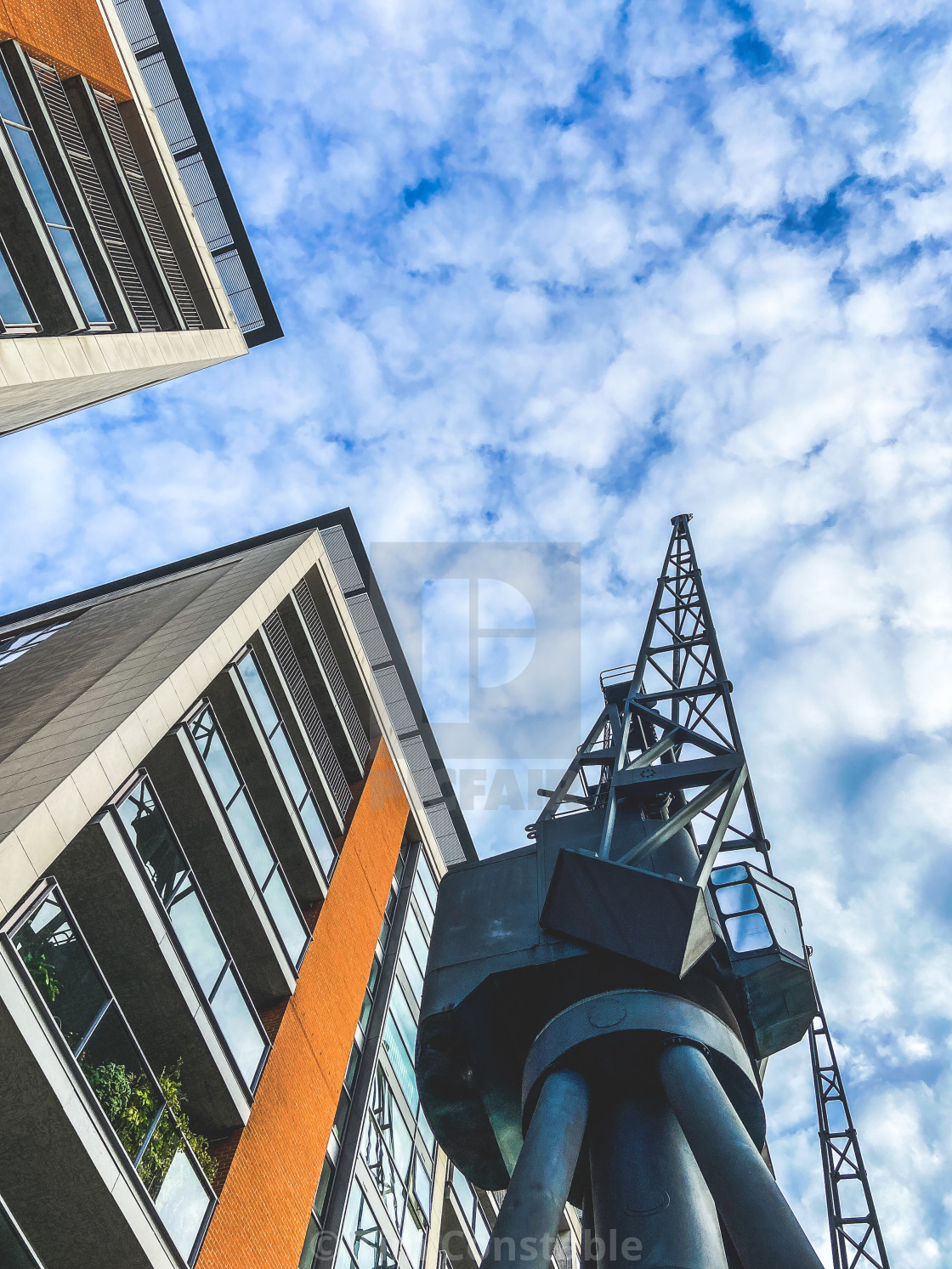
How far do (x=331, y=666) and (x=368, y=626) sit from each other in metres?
6.63

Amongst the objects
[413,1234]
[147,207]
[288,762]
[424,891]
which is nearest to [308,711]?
[288,762]

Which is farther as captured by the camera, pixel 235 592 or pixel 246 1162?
pixel 235 592

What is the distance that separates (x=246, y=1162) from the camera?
47.6 feet

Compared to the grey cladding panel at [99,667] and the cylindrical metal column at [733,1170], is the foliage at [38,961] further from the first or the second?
the cylindrical metal column at [733,1170]

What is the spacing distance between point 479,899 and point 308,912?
10.6 m

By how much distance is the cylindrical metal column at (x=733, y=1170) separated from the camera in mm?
5895

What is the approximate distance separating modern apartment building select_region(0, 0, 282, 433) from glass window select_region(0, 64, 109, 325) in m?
0.03

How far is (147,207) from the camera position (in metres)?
20.4

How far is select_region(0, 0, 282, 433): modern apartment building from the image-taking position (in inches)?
592

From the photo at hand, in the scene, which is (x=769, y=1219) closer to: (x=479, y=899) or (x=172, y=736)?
(x=479, y=899)

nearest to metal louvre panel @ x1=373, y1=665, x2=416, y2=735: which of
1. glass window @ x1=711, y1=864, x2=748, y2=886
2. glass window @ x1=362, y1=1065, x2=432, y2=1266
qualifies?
glass window @ x1=362, y1=1065, x2=432, y2=1266

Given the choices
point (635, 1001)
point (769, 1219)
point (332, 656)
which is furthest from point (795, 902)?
point (332, 656)

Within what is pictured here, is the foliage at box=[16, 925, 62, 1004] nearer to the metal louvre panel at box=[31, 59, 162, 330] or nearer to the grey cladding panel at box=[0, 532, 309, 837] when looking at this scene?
the grey cladding panel at box=[0, 532, 309, 837]

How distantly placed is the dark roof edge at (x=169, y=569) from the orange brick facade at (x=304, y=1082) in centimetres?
874
